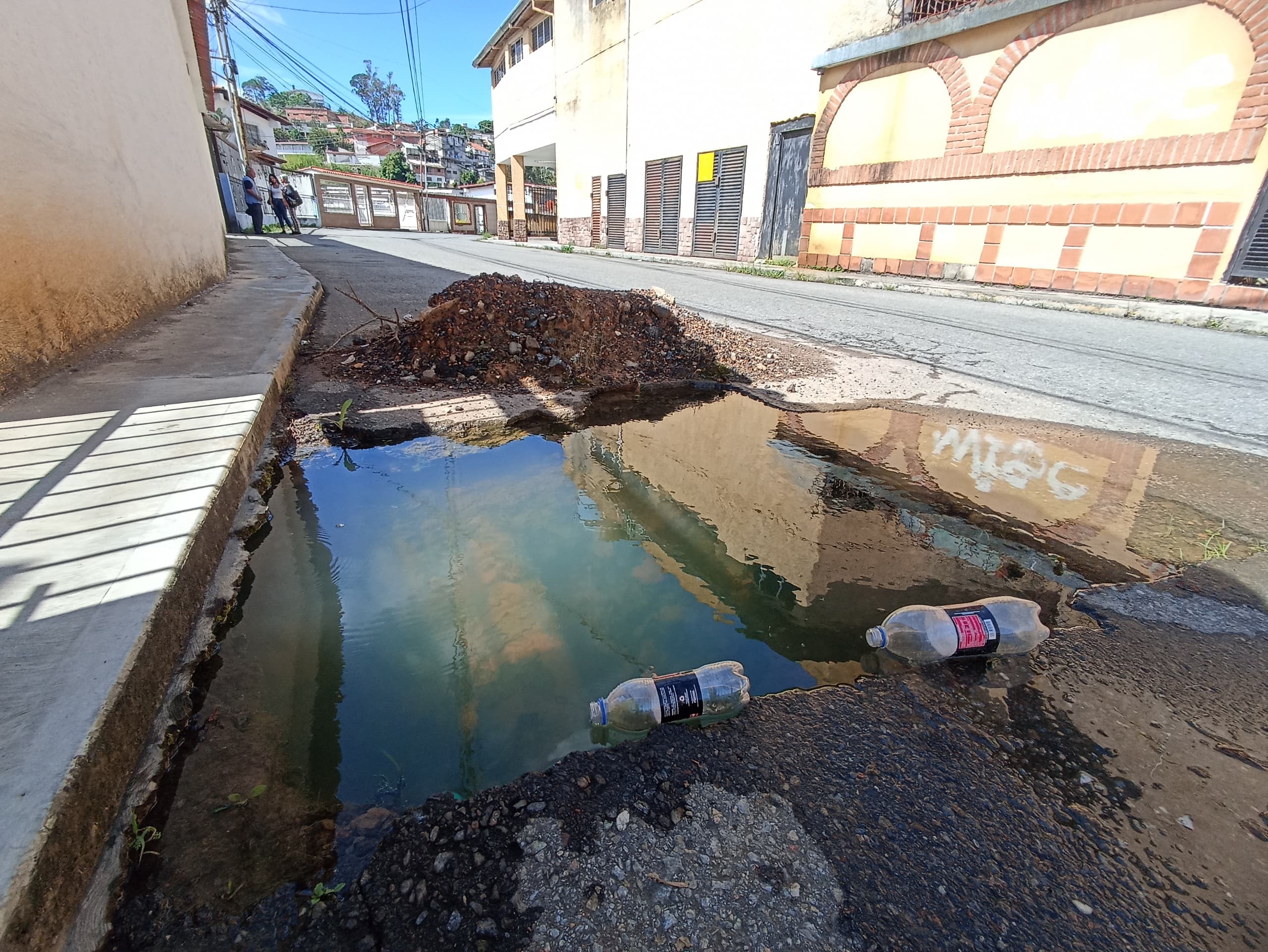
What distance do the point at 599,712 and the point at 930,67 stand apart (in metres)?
12.4

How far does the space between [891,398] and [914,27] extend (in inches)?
376

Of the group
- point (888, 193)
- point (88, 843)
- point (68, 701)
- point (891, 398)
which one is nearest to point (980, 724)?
point (88, 843)

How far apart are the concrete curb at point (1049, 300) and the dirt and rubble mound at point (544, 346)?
5424 mm

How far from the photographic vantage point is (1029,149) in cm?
877

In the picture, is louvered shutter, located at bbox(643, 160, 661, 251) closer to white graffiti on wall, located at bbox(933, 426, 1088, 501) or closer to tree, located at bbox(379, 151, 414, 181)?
white graffiti on wall, located at bbox(933, 426, 1088, 501)

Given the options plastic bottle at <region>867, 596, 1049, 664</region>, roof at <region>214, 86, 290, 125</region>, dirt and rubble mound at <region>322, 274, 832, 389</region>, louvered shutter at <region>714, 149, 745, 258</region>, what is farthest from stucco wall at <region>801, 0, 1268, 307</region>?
roof at <region>214, 86, 290, 125</region>

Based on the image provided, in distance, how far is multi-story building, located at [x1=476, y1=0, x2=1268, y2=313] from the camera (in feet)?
23.6

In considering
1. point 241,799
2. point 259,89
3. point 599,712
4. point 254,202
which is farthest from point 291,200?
point 259,89

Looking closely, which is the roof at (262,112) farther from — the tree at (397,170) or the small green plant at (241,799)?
the small green plant at (241,799)

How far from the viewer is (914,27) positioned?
386 inches

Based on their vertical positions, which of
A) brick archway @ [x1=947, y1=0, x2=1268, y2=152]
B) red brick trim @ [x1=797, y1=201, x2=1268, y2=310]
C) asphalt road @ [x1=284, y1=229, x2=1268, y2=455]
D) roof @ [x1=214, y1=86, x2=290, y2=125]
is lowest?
asphalt road @ [x1=284, y1=229, x2=1268, y2=455]

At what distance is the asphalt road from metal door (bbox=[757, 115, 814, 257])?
309 centimetres

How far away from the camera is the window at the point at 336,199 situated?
33031 mm

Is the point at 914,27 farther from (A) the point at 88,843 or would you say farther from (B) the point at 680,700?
(A) the point at 88,843
